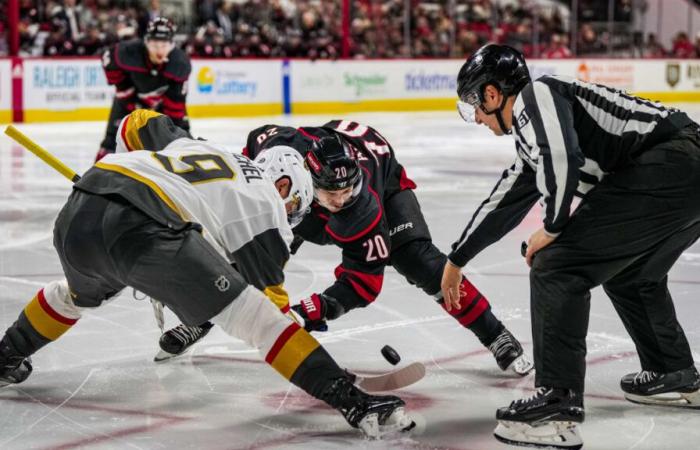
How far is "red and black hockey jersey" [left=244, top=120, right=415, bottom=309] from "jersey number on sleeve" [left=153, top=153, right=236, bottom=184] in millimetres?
728

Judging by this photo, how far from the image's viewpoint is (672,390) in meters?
3.53

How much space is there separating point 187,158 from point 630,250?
127cm

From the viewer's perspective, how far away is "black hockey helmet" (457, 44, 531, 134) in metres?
3.14

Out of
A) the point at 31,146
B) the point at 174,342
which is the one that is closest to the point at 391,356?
Answer: the point at 174,342

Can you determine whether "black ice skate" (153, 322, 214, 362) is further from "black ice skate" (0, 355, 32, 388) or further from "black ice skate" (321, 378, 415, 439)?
"black ice skate" (321, 378, 415, 439)

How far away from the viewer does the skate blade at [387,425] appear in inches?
120

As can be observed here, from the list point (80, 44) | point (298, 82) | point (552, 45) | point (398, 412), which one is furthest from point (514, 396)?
point (552, 45)

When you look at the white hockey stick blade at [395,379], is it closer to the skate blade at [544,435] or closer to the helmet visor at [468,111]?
the skate blade at [544,435]

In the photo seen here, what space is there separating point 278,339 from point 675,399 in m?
1.37

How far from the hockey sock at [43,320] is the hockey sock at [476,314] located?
132 centimetres

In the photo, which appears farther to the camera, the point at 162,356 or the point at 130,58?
the point at 130,58

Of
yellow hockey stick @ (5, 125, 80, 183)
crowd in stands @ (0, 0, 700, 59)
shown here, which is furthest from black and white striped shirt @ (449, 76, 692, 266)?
crowd in stands @ (0, 0, 700, 59)

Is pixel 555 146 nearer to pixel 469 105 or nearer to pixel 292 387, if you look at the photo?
pixel 469 105

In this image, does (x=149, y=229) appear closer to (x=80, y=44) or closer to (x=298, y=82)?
(x=80, y=44)
